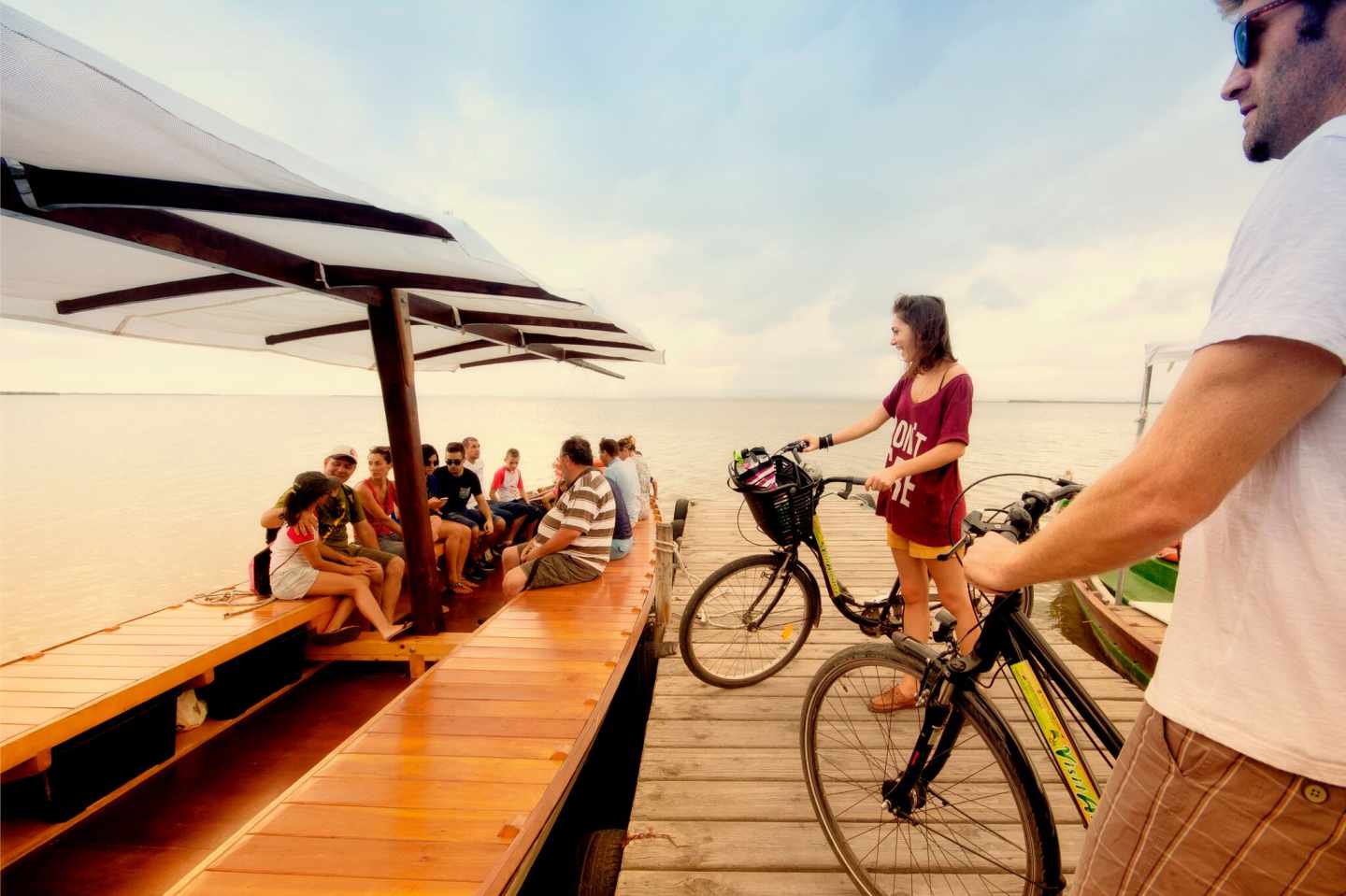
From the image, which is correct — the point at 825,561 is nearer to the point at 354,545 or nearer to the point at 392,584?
the point at 392,584

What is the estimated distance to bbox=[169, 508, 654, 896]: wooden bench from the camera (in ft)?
5.39

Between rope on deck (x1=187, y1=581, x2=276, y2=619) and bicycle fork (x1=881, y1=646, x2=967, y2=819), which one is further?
rope on deck (x1=187, y1=581, x2=276, y2=619)

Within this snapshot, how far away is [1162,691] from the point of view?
2.82 feet

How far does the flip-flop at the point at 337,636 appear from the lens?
3.79 metres

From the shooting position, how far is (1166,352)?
21.4 feet

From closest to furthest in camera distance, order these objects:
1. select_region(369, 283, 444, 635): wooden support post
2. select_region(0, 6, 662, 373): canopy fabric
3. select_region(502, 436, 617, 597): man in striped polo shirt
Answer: select_region(0, 6, 662, 373): canopy fabric, select_region(369, 283, 444, 635): wooden support post, select_region(502, 436, 617, 597): man in striped polo shirt

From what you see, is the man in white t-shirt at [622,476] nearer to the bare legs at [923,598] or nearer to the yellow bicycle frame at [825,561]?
the yellow bicycle frame at [825,561]

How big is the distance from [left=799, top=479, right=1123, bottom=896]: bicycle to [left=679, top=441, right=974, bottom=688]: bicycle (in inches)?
23.0

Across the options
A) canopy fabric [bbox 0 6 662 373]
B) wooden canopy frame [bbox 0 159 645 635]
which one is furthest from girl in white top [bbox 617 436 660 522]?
canopy fabric [bbox 0 6 662 373]

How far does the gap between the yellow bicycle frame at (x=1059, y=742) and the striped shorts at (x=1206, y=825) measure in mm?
573

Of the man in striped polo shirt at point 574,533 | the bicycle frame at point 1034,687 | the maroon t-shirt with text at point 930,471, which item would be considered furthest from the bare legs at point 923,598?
the man in striped polo shirt at point 574,533

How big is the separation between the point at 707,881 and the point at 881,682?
101cm

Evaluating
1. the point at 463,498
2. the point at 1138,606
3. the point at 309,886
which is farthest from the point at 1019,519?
the point at 463,498

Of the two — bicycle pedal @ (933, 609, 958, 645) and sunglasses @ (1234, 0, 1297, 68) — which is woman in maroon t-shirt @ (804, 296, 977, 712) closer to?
bicycle pedal @ (933, 609, 958, 645)
